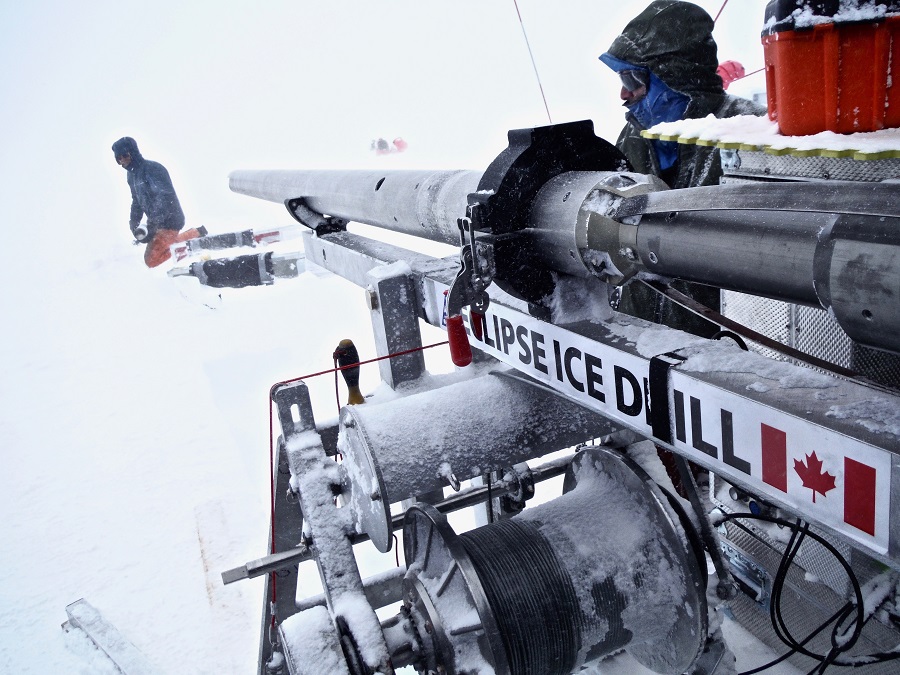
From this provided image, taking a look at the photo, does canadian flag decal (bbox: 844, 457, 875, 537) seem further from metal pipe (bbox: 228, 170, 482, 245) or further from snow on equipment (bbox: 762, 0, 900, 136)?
metal pipe (bbox: 228, 170, 482, 245)

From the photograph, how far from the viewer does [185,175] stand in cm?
1271

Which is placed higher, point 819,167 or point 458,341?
point 819,167

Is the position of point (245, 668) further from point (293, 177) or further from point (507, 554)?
point (293, 177)

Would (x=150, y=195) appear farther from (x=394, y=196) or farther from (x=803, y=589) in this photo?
(x=803, y=589)

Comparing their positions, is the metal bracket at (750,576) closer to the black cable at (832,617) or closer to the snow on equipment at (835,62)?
the black cable at (832,617)

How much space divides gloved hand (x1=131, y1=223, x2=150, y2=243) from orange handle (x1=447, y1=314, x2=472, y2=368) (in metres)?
8.40

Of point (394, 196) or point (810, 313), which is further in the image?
point (394, 196)

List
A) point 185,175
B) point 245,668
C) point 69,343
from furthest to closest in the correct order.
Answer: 1. point 185,175
2. point 69,343
3. point 245,668

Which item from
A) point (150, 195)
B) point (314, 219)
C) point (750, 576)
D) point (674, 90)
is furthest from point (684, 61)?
point (150, 195)

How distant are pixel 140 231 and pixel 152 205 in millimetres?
365

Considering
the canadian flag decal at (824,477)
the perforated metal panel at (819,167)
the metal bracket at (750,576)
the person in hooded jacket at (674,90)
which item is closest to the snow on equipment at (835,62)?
the perforated metal panel at (819,167)

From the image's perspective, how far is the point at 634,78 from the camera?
9.36 feet

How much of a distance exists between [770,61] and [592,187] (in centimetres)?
37

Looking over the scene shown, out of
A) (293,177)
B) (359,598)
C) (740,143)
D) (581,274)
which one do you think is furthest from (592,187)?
(293,177)
